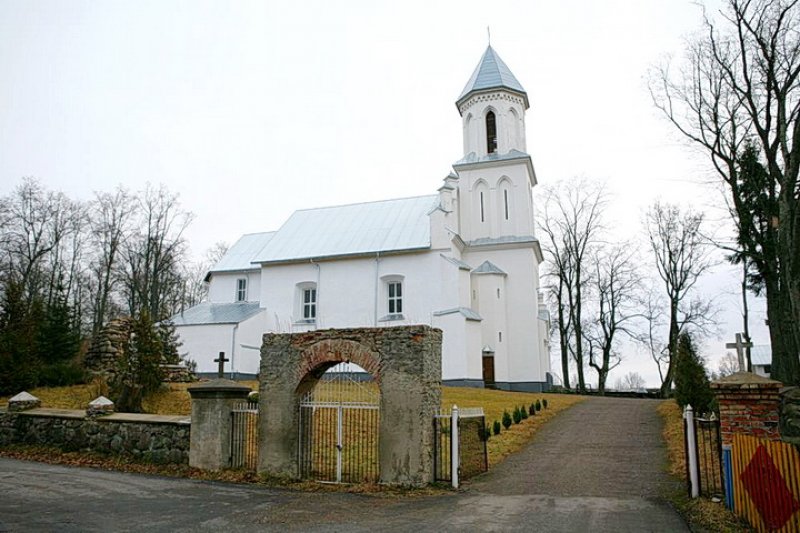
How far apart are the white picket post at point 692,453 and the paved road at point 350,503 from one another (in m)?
0.53

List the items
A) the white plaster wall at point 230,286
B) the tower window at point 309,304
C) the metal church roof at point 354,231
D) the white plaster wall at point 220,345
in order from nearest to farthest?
the white plaster wall at point 220,345
the metal church roof at point 354,231
the tower window at point 309,304
the white plaster wall at point 230,286

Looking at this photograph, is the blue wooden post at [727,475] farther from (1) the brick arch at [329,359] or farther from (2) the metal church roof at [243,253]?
(2) the metal church roof at [243,253]

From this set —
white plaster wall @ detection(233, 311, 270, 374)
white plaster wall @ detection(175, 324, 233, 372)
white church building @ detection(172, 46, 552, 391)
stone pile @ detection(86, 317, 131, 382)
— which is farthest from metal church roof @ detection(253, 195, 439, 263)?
stone pile @ detection(86, 317, 131, 382)

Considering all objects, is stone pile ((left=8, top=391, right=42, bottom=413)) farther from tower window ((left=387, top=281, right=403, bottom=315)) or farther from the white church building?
tower window ((left=387, top=281, right=403, bottom=315))

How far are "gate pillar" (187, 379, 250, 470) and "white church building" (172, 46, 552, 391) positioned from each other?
1732 cm

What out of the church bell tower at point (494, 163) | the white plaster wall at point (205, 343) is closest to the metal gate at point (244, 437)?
the white plaster wall at point (205, 343)

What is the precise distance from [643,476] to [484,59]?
2932 centimetres

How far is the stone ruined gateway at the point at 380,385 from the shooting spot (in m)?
9.91

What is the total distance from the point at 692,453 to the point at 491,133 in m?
27.2

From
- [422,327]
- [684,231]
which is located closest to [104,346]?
[422,327]

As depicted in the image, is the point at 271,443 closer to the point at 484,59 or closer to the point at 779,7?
the point at 779,7

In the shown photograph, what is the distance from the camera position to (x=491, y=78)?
Result: 33781 millimetres

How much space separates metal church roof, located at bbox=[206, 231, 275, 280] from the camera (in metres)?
35.7

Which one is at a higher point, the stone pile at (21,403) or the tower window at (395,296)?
the tower window at (395,296)
